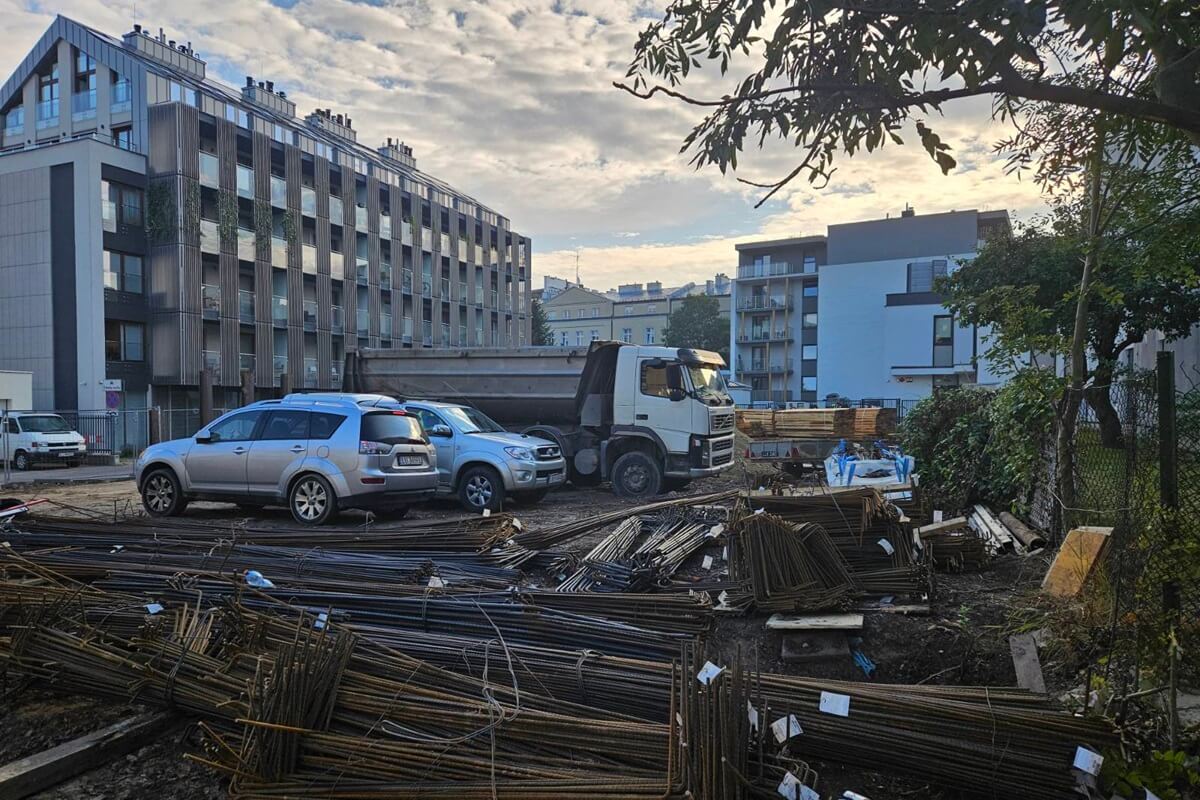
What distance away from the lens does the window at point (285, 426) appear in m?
11.4

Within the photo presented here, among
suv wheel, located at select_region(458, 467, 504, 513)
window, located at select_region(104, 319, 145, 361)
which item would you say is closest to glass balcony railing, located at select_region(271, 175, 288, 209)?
window, located at select_region(104, 319, 145, 361)

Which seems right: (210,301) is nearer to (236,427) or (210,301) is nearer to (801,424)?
(236,427)

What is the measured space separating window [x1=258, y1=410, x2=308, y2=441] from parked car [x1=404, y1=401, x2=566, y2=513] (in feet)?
6.90

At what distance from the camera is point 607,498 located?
14.6 meters

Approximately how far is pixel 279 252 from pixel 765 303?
3759 cm

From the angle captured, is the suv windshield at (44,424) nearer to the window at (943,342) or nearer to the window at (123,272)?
the window at (123,272)

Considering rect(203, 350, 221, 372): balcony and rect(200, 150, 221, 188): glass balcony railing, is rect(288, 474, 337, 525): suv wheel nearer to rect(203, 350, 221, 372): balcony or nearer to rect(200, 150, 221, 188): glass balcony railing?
rect(203, 350, 221, 372): balcony

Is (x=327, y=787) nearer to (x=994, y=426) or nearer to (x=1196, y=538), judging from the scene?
(x=1196, y=538)

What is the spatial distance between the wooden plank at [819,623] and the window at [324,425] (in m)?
7.41

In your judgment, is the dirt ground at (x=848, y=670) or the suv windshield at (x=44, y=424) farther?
the suv windshield at (x=44, y=424)

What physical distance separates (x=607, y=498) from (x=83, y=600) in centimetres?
977

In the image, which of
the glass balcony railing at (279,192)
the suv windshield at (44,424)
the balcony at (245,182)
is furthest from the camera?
the glass balcony railing at (279,192)

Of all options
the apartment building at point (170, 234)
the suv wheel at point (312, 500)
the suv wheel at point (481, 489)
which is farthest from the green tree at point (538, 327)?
the suv wheel at point (312, 500)

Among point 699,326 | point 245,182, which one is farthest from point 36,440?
point 699,326
